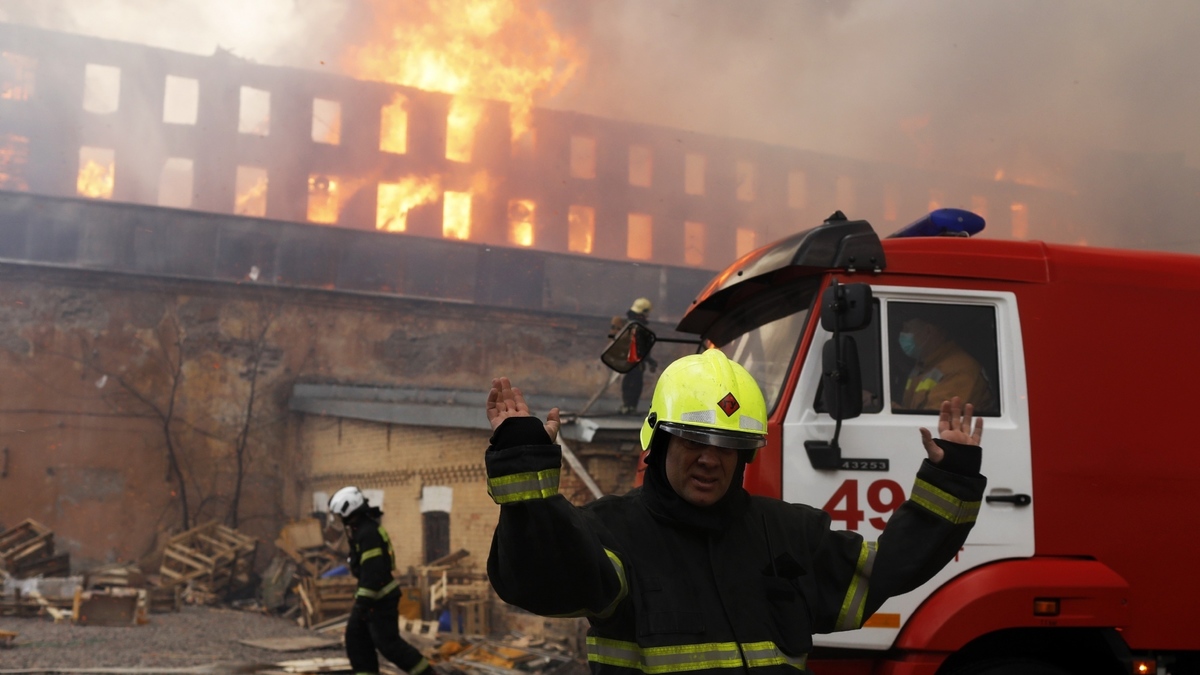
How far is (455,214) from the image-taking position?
29656 mm

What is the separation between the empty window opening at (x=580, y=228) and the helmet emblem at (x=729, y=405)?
28418 millimetres

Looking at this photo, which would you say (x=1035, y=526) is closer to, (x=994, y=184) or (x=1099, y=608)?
(x=1099, y=608)

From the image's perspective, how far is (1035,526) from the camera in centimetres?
426

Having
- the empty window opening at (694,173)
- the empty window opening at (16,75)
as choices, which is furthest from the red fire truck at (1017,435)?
the empty window opening at (694,173)

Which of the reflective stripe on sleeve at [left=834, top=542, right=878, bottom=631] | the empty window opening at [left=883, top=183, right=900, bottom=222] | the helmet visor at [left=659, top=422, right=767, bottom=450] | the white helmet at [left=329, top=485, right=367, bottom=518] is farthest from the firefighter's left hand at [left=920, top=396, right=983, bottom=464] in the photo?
the empty window opening at [left=883, top=183, right=900, bottom=222]

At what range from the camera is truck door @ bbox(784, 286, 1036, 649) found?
4.23 meters

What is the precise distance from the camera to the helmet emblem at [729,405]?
2291 millimetres

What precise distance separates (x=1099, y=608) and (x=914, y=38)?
20614 millimetres

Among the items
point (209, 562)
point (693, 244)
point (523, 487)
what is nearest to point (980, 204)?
point (693, 244)

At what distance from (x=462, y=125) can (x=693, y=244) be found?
9239mm

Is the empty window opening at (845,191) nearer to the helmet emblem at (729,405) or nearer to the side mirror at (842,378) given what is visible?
the side mirror at (842,378)

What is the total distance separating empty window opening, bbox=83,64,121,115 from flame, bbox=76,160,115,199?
4.41m

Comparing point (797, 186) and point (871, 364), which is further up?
point (797, 186)

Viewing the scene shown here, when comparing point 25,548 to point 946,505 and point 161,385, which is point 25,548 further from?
point 946,505
